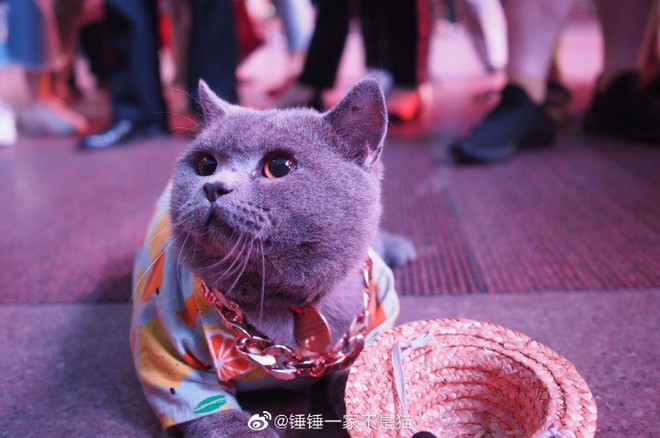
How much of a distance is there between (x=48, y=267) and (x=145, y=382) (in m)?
0.71

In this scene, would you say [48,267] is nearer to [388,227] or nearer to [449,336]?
[388,227]

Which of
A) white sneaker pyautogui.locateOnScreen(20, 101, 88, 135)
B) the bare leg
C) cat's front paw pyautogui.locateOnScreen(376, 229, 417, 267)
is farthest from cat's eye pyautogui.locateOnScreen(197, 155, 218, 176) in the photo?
white sneaker pyautogui.locateOnScreen(20, 101, 88, 135)

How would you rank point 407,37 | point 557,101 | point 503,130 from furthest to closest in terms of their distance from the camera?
1. point 407,37
2. point 557,101
3. point 503,130

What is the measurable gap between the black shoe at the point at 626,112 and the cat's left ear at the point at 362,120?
5.04 ft

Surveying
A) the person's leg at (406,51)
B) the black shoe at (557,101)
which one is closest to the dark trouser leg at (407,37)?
the person's leg at (406,51)

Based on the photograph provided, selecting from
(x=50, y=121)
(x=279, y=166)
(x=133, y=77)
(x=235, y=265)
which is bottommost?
(x=50, y=121)

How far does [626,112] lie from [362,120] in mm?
1632

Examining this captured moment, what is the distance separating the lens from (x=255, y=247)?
0.57 metres

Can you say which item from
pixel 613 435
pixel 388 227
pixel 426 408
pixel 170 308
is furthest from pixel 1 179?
pixel 613 435

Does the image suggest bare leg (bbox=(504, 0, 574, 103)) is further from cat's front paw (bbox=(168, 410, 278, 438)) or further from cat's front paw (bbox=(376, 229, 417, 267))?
cat's front paw (bbox=(168, 410, 278, 438))

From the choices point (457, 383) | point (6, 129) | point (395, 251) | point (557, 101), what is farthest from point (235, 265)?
point (6, 129)

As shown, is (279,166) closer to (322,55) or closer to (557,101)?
(322,55)

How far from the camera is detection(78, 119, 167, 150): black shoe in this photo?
2.36m

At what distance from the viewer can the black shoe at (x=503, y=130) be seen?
1765 millimetres
